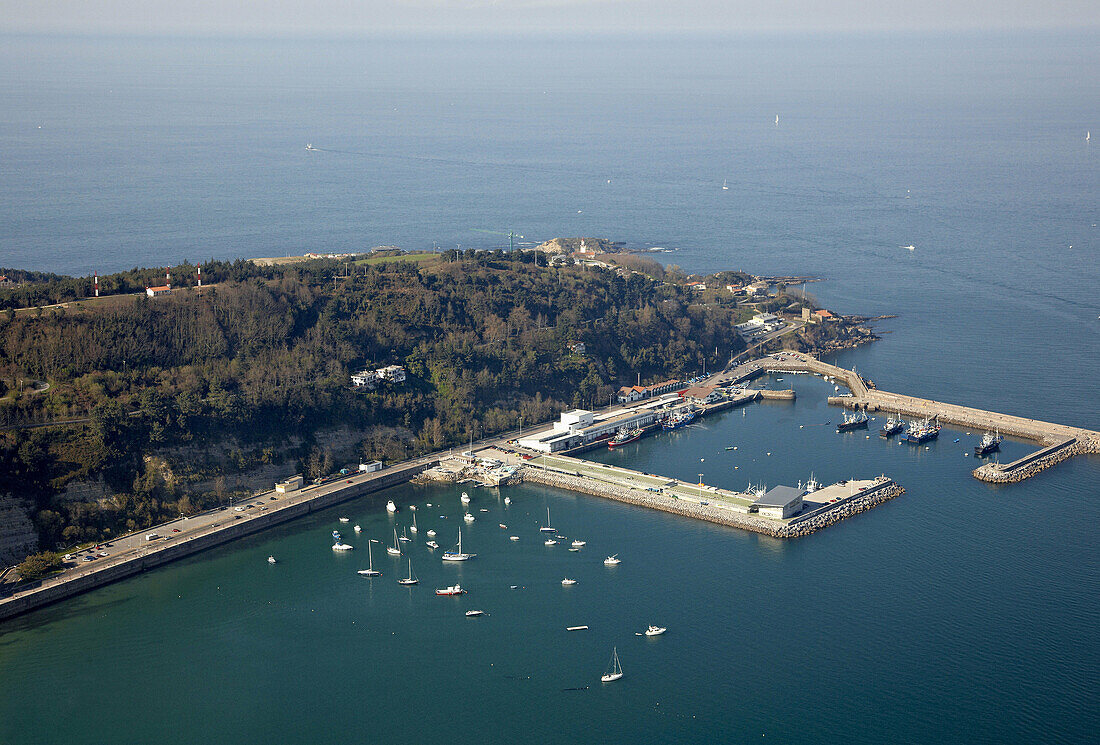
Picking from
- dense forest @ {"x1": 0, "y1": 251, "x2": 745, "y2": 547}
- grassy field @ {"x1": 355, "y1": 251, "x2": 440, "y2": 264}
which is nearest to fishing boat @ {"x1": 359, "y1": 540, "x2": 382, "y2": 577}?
dense forest @ {"x1": 0, "y1": 251, "x2": 745, "y2": 547}

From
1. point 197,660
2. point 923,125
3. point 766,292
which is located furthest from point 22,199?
point 923,125

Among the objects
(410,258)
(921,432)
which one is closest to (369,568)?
(921,432)

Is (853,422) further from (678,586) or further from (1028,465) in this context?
(678,586)

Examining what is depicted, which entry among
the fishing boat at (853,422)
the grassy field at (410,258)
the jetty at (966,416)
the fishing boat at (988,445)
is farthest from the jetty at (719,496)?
the grassy field at (410,258)

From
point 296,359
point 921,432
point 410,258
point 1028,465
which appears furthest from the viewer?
point 410,258

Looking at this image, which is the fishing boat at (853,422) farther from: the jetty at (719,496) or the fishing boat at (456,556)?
the fishing boat at (456,556)

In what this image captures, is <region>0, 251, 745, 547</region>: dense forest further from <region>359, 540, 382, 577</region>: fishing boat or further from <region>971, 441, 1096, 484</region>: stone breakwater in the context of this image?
<region>971, 441, 1096, 484</region>: stone breakwater

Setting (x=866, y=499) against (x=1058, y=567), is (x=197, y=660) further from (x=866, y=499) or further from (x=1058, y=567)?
(x=1058, y=567)
